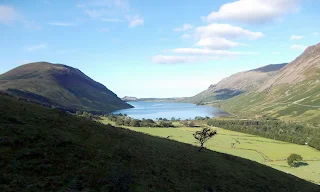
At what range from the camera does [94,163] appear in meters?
35.2

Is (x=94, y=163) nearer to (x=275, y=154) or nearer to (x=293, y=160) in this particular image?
(x=293, y=160)

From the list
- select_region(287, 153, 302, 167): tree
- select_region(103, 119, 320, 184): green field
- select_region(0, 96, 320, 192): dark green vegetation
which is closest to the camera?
select_region(0, 96, 320, 192): dark green vegetation

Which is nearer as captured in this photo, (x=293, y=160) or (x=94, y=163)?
(x=94, y=163)

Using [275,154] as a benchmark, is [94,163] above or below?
above

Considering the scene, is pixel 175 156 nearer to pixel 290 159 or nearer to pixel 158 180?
pixel 158 180

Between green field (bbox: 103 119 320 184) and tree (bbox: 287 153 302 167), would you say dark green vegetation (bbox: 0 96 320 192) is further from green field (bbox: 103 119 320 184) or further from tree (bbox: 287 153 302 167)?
tree (bbox: 287 153 302 167)

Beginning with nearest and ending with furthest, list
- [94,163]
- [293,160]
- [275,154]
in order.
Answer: [94,163] → [293,160] → [275,154]

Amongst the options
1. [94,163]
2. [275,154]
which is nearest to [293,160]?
[275,154]

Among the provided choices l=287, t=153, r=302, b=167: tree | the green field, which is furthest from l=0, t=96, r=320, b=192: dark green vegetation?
l=287, t=153, r=302, b=167: tree

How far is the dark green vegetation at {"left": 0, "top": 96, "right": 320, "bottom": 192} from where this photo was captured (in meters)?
28.4

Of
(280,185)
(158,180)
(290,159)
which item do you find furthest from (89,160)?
(290,159)

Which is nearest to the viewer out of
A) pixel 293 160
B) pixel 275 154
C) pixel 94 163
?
pixel 94 163

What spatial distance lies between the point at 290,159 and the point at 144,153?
10082cm

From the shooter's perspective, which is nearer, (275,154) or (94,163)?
(94,163)
